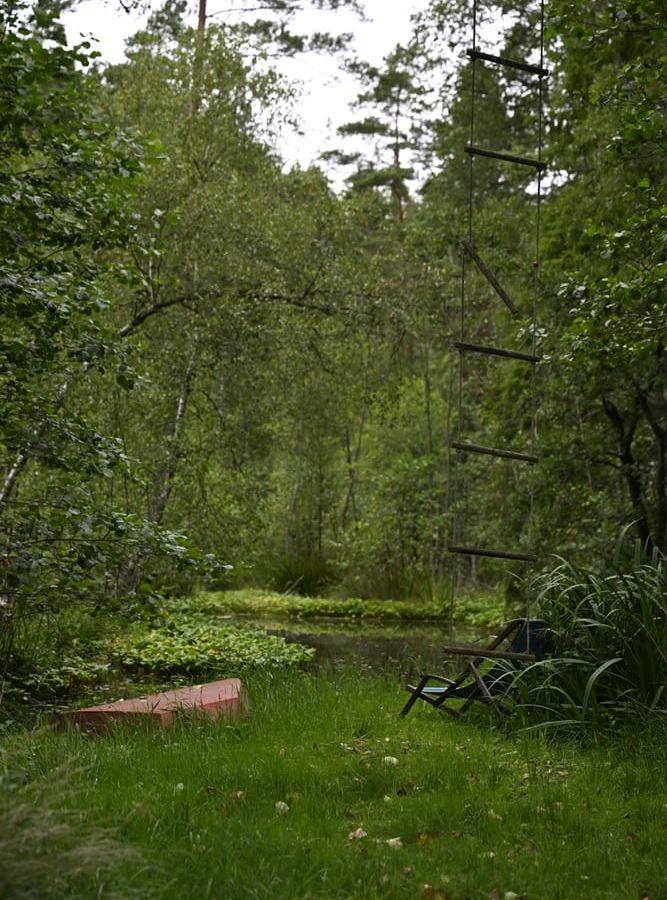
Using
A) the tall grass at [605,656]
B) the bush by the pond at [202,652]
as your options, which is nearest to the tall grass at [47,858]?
the tall grass at [605,656]

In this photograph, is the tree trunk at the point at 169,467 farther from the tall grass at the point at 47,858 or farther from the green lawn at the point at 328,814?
the tall grass at the point at 47,858

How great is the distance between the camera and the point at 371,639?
1270cm

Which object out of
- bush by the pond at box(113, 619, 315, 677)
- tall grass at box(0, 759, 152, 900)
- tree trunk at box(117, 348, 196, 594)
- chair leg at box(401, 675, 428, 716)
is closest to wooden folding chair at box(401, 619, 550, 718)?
chair leg at box(401, 675, 428, 716)

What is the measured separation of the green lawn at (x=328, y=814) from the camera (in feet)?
9.89

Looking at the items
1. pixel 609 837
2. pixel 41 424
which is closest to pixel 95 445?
pixel 41 424

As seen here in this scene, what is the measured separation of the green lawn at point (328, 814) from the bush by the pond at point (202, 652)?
11.0 feet

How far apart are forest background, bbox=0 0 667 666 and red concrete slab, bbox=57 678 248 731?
569 millimetres

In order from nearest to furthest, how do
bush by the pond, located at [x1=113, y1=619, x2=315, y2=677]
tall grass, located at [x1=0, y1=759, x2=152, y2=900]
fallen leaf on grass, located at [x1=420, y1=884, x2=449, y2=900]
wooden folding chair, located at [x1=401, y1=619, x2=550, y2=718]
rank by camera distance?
1. tall grass, located at [x1=0, y1=759, x2=152, y2=900]
2. fallen leaf on grass, located at [x1=420, y1=884, x2=449, y2=900]
3. wooden folding chair, located at [x1=401, y1=619, x2=550, y2=718]
4. bush by the pond, located at [x1=113, y1=619, x2=315, y2=677]

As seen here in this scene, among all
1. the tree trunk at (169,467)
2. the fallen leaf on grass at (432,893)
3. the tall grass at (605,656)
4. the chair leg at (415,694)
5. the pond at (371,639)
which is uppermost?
the tree trunk at (169,467)

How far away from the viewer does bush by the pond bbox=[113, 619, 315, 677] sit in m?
9.40

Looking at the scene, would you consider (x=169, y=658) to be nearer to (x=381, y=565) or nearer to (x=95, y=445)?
(x=95, y=445)

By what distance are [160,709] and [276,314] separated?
21.5 feet

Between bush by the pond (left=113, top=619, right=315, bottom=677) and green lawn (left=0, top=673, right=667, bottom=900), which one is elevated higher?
green lawn (left=0, top=673, right=667, bottom=900)

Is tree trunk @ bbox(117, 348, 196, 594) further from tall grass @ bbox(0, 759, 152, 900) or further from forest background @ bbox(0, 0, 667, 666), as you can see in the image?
tall grass @ bbox(0, 759, 152, 900)
